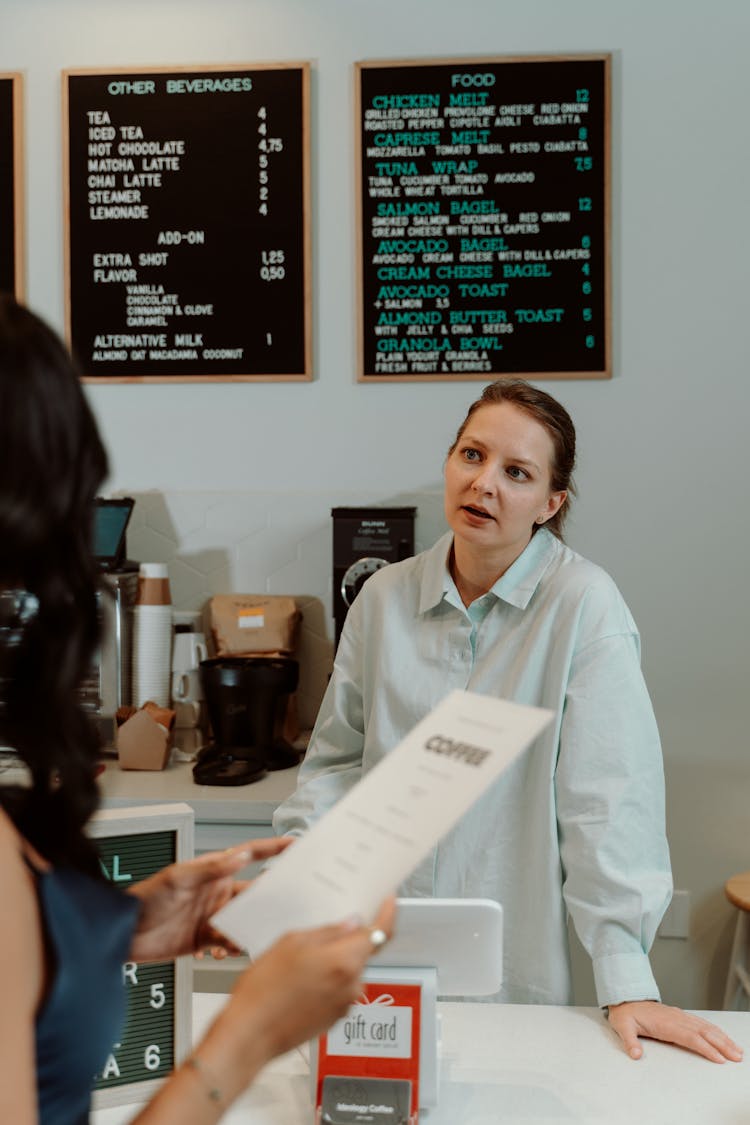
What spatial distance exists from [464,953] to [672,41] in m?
2.47

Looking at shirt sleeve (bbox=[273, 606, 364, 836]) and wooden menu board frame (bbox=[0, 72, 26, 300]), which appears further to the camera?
wooden menu board frame (bbox=[0, 72, 26, 300])

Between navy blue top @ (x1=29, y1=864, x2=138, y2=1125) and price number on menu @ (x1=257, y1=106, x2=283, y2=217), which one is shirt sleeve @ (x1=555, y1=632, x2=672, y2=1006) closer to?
navy blue top @ (x1=29, y1=864, x2=138, y2=1125)

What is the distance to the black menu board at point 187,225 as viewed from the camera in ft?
9.79

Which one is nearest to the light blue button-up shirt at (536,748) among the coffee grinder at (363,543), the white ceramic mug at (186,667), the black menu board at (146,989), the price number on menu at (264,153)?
the black menu board at (146,989)

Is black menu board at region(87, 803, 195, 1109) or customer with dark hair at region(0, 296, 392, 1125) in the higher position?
customer with dark hair at region(0, 296, 392, 1125)

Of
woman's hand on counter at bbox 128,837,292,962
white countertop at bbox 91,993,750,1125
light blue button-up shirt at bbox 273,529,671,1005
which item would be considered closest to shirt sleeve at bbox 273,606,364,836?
light blue button-up shirt at bbox 273,529,671,1005

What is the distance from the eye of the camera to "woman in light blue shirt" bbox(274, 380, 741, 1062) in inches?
67.2

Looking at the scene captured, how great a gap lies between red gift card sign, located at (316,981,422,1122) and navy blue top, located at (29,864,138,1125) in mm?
487

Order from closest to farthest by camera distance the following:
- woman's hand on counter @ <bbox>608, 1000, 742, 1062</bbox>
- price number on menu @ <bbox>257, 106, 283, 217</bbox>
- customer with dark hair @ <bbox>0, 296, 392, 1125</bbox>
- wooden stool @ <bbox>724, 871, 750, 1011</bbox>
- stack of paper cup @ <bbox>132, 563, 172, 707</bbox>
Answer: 1. customer with dark hair @ <bbox>0, 296, 392, 1125</bbox>
2. woman's hand on counter @ <bbox>608, 1000, 742, 1062</bbox>
3. wooden stool @ <bbox>724, 871, 750, 1011</bbox>
4. stack of paper cup @ <bbox>132, 563, 172, 707</bbox>
5. price number on menu @ <bbox>257, 106, 283, 217</bbox>

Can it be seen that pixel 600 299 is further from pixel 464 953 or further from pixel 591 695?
pixel 464 953

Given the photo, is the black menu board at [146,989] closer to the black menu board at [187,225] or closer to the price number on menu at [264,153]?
the black menu board at [187,225]

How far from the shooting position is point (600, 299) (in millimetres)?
2912

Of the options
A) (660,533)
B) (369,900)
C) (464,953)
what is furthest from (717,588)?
(369,900)

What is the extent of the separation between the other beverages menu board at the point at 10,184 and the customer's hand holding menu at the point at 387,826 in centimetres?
252
